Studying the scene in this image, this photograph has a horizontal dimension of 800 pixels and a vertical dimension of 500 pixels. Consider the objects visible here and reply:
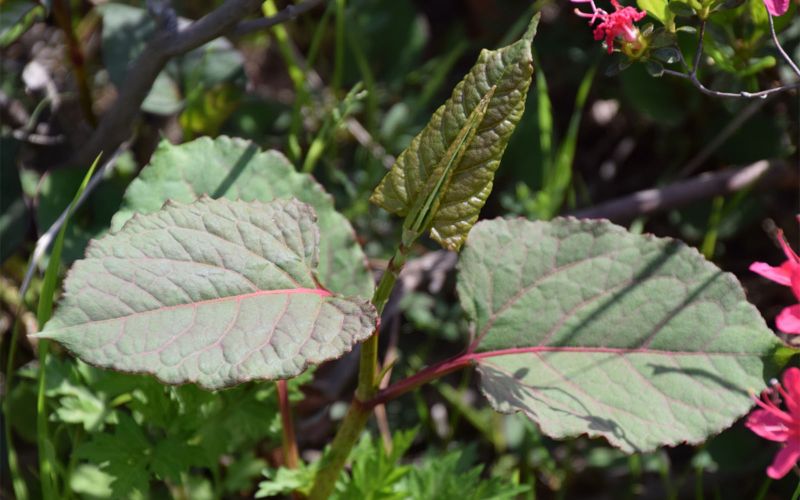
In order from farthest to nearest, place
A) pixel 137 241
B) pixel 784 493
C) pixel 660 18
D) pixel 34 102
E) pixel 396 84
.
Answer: pixel 396 84 < pixel 34 102 < pixel 784 493 < pixel 660 18 < pixel 137 241

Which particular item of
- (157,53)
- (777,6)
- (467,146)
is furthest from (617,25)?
(157,53)

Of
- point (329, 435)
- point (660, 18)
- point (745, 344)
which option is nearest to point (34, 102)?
point (329, 435)

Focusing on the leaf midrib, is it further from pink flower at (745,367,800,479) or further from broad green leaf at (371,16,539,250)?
pink flower at (745,367,800,479)

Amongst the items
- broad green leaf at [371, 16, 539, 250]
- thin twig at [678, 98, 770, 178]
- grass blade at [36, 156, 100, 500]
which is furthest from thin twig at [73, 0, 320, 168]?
thin twig at [678, 98, 770, 178]

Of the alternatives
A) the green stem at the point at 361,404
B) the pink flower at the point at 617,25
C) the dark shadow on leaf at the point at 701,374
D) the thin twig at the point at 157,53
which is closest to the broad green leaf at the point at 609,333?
the dark shadow on leaf at the point at 701,374

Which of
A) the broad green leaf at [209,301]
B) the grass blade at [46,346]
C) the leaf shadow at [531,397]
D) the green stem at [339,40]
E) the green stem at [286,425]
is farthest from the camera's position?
the green stem at [339,40]

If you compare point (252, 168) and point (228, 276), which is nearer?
point (228, 276)

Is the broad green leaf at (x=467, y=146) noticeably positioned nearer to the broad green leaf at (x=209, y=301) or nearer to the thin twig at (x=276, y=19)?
the broad green leaf at (x=209, y=301)

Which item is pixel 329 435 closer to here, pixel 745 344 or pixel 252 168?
pixel 252 168
